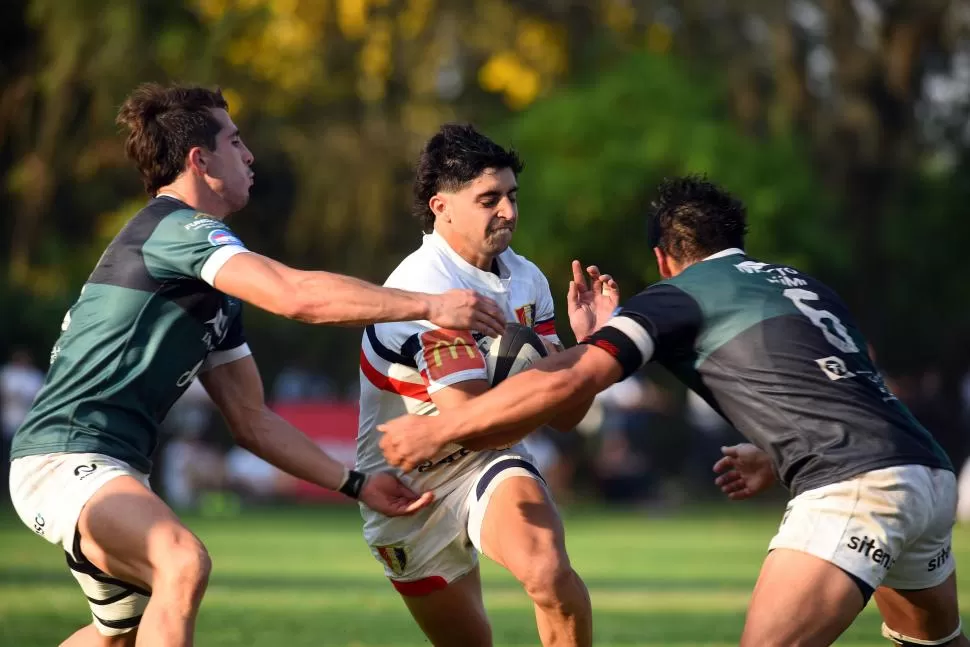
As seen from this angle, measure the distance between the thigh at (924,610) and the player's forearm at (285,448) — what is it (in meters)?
2.45

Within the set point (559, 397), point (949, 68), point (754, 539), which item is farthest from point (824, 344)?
point (949, 68)

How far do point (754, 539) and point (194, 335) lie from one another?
14.0 metres

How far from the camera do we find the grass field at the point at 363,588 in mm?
10109

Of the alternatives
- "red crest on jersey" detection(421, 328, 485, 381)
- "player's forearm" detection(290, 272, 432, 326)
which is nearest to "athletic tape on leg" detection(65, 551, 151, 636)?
"player's forearm" detection(290, 272, 432, 326)

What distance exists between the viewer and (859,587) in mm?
5703

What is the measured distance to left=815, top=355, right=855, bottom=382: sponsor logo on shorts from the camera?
19.4 feet

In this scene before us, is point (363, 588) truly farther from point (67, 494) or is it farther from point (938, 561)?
point (938, 561)

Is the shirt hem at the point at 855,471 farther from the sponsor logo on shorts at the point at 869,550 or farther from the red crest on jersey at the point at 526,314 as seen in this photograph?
the red crest on jersey at the point at 526,314

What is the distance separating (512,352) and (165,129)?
177 cm

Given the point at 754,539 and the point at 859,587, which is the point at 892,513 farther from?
the point at 754,539

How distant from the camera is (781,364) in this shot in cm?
593

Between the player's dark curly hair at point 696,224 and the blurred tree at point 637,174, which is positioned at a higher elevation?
the player's dark curly hair at point 696,224

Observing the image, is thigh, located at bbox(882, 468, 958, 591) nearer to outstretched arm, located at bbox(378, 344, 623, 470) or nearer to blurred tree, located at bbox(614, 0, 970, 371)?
outstretched arm, located at bbox(378, 344, 623, 470)

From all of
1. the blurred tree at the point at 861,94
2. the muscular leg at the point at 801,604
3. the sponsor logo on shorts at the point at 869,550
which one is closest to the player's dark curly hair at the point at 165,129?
the muscular leg at the point at 801,604
